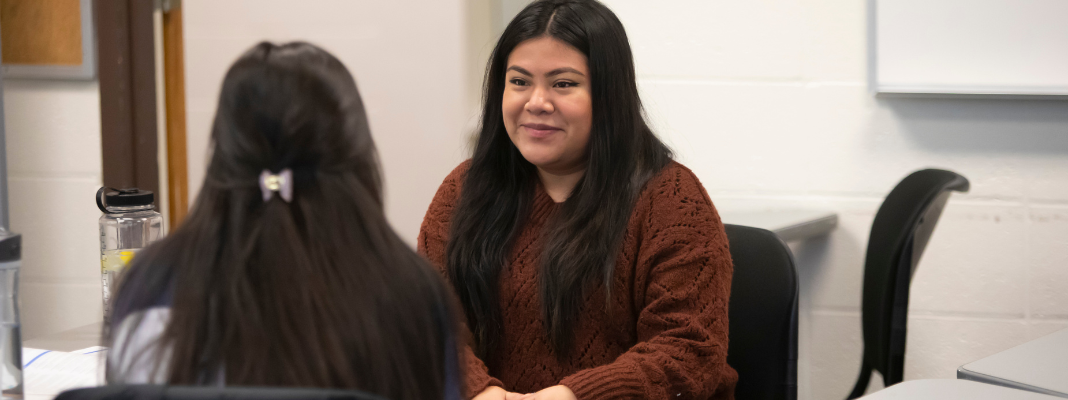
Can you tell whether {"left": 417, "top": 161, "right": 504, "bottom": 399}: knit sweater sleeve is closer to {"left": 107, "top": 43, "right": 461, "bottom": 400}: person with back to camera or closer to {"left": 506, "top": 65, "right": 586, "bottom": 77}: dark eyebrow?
{"left": 506, "top": 65, "right": 586, "bottom": 77}: dark eyebrow

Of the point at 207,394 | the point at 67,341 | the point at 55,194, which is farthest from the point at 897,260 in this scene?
the point at 55,194

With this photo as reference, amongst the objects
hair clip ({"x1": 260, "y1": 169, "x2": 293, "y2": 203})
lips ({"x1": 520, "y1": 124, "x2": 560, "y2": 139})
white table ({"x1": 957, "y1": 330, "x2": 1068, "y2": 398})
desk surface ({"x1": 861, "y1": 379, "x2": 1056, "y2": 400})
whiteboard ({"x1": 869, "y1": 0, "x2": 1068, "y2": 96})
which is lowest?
desk surface ({"x1": 861, "y1": 379, "x2": 1056, "y2": 400})

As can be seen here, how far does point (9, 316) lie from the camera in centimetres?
91

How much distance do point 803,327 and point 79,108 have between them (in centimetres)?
207

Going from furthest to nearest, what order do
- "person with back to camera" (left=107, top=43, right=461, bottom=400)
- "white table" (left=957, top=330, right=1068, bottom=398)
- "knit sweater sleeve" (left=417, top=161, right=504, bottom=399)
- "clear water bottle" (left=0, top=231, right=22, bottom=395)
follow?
"knit sweater sleeve" (left=417, top=161, right=504, bottom=399) < "white table" (left=957, top=330, right=1068, bottom=398) < "clear water bottle" (left=0, top=231, right=22, bottom=395) < "person with back to camera" (left=107, top=43, right=461, bottom=400)

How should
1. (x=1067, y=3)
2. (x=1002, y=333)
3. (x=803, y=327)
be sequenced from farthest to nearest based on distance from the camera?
1. (x=803, y=327)
2. (x=1002, y=333)
3. (x=1067, y=3)

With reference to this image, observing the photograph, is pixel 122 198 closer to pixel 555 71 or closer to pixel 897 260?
pixel 555 71

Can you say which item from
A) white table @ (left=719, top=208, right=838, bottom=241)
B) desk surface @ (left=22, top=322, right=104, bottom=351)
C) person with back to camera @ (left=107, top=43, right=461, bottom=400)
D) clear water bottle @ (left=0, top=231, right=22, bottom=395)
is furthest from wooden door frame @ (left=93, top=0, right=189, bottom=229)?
person with back to camera @ (left=107, top=43, right=461, bottom=400)

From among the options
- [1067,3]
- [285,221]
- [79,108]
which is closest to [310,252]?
[285,221]

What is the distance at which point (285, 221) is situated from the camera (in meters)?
0.67

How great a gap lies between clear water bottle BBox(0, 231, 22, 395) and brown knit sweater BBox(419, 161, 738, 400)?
1.84 ft

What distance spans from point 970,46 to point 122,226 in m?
1.81

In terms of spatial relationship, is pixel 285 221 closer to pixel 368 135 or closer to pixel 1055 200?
pixel 368 135

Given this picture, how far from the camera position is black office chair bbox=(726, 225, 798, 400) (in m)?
1.32
